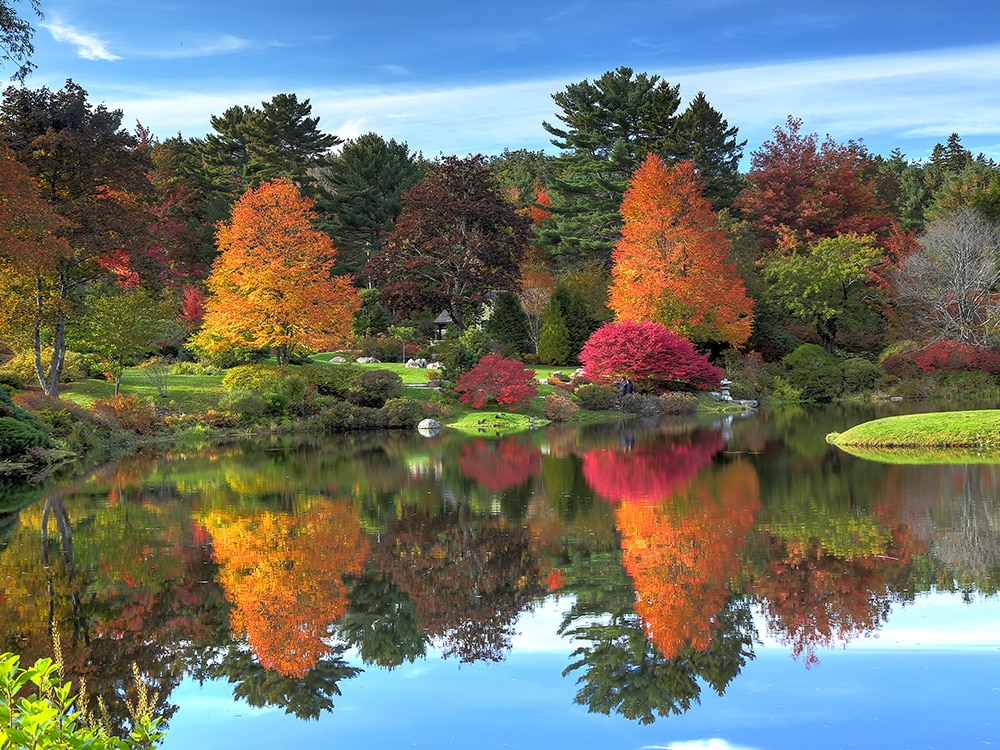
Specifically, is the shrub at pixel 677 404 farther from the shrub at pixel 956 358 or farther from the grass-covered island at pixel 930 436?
the grass-covered island at pixel 930 436

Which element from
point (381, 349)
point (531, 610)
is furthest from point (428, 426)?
point (531, 610)

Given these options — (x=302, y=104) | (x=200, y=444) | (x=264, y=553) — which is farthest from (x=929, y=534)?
(x=302, y=104)

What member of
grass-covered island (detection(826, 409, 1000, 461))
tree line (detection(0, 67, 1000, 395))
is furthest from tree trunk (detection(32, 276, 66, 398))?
grass-covered island (detection(826, 409, 1000, 461))

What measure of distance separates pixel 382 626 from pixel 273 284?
2564 centimetres

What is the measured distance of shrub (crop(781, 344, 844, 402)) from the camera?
41728mm

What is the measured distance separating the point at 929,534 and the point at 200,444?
21079mm

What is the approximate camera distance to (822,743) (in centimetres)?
607

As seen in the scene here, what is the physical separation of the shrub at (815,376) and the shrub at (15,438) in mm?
32614

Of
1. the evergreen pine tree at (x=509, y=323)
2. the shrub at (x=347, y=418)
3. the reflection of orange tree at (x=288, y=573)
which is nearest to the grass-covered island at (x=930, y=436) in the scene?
the reflection of orange tree at (x=288, y=573)

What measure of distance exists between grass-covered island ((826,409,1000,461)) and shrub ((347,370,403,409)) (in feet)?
54.9

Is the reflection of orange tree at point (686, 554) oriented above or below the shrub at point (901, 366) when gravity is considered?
above

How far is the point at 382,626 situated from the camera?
8734 mm

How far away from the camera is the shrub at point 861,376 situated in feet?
137

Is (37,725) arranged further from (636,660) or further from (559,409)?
(559,409)
